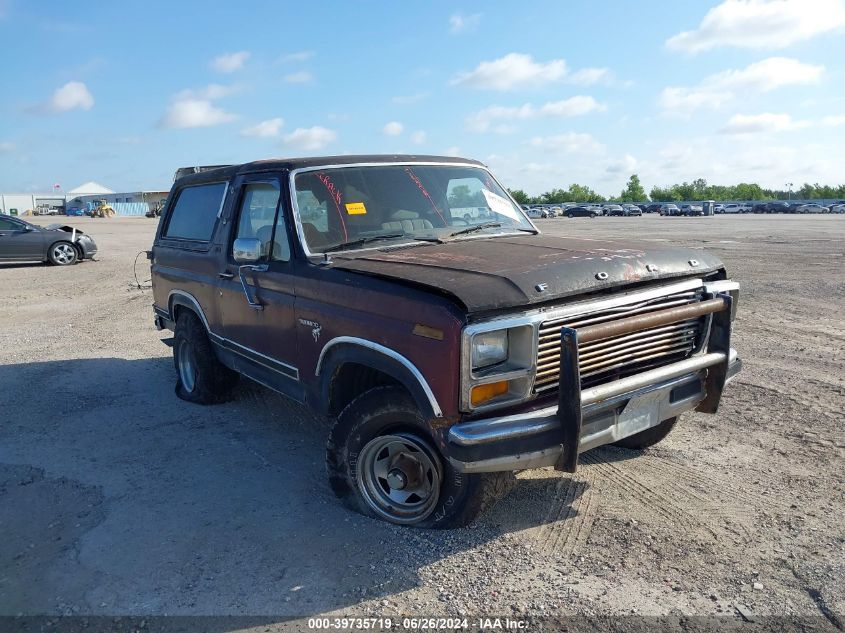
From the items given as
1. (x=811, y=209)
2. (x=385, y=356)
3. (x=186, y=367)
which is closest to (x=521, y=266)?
(x=385, y=356)

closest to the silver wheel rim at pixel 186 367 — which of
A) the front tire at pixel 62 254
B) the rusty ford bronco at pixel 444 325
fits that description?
the rusty ford bronco at pixel 444 325

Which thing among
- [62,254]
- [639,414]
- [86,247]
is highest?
[639,414]

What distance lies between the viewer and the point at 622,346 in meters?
3.62

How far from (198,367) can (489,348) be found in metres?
3.60

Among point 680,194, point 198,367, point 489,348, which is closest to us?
point 489,348

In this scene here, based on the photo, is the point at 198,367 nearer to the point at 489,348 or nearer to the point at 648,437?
the point at 489,348

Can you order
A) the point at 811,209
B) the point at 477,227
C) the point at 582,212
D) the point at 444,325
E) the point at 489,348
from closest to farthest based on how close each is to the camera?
the point at 444,325
the point at 489,348
the point at 477,227
the point at 811,209
the point at 582,212

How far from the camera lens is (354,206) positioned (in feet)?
15.0

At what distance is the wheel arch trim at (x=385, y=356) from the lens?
3.20m

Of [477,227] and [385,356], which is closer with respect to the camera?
[385,356]

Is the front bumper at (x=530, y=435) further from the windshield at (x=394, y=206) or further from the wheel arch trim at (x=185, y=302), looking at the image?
the wheel arch trim at (x=185, y=302)

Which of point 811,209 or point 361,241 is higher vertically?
point 361,241

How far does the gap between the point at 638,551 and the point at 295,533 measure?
72.7 inches

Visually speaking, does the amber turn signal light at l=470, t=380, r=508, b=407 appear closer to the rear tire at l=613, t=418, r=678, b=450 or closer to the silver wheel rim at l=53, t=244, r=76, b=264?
the rear tire at l=613, t=418, r=678, b=450
